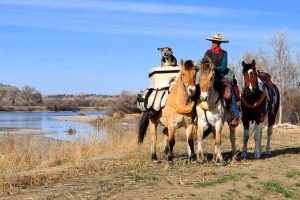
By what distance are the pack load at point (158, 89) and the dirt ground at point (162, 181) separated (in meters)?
1.32

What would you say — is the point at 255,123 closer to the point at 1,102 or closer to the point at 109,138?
the point at 109,138

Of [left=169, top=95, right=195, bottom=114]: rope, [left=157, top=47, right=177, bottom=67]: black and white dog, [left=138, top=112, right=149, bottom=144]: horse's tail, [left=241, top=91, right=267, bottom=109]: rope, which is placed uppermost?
[left=157, top=47, right=177, bottom=67]: black and white dog

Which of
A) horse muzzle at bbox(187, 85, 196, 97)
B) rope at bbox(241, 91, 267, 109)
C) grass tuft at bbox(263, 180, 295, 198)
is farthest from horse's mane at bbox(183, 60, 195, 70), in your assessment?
grass tuft at bbox(263, 180, 295, 198)

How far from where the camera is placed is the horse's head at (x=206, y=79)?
9555 mm

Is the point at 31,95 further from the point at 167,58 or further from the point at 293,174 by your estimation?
the point at 293,174

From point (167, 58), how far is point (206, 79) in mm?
2040

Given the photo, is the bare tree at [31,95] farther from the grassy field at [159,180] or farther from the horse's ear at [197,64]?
the horse's ear at [197,64]

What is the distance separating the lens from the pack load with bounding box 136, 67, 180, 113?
10.9 m

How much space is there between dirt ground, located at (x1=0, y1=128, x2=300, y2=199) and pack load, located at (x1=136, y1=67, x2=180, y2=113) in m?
1.32

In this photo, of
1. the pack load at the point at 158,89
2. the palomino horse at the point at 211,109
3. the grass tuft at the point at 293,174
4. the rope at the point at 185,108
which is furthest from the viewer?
the pack load at the point at 158,89

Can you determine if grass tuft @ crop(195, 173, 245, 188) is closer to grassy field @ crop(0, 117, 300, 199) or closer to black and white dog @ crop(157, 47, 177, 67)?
grassy field @ crop(0, 117, 300, 199)

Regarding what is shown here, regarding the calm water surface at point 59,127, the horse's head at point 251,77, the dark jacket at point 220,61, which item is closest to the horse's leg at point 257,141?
the horse's head at point 251,77

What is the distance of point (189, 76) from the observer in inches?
383

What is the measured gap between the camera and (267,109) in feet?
40.1
